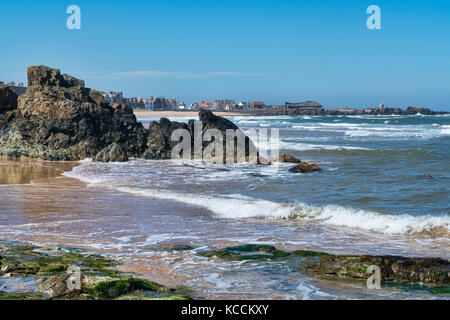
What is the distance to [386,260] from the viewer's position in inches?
230

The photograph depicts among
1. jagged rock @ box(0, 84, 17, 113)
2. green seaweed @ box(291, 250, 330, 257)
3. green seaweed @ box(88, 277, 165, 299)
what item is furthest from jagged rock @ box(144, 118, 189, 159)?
green seaweed @ box(88, 277, 165, 299)

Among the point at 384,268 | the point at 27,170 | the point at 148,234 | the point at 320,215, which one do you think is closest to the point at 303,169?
the point at 320,215

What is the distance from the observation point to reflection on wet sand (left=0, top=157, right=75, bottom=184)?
615 inches

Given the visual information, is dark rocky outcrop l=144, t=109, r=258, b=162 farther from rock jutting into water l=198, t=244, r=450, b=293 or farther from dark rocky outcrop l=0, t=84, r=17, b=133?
rock jutting into water l=198, t=244, r=450, b=293

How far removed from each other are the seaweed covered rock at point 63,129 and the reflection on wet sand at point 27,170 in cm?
124

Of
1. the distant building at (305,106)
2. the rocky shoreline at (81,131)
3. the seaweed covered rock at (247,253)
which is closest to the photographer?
the seaweed covered rock at (247,253)

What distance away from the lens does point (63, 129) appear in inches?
913

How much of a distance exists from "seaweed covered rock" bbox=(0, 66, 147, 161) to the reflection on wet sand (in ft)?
4.08

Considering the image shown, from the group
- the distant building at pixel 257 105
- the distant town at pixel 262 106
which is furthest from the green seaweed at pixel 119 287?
the distant building at pixel 257 105

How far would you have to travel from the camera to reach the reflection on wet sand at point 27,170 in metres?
15.6

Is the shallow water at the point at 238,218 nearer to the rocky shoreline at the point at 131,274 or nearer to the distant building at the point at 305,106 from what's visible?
the rocky shoreline at the point at 131,274

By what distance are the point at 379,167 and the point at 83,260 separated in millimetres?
14209

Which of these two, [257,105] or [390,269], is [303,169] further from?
[257,105]
